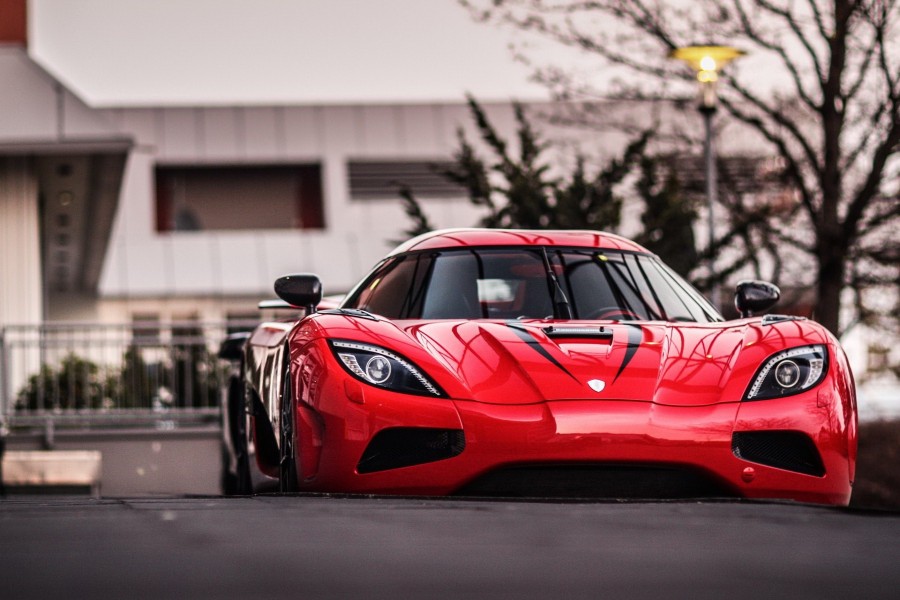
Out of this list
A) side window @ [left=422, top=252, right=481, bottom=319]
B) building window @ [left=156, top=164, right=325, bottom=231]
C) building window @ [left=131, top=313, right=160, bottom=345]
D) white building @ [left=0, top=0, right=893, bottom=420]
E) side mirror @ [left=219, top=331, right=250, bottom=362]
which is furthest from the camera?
building window @ [left=156, top=164, right=325, bottom=231]

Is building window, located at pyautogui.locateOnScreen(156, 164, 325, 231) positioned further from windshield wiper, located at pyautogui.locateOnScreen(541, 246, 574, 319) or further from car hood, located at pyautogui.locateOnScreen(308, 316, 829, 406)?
car hood, located at pyautogui.locateOnScreen(308, 316, 829, 406)

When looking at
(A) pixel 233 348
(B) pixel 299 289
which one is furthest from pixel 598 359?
(A) pixel 233 348

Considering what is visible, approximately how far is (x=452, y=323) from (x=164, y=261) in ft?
103

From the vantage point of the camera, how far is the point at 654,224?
15.1m

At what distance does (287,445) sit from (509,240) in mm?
1597

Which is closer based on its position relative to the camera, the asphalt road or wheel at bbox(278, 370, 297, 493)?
the asphalt road

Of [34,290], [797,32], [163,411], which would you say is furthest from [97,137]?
[797,32]

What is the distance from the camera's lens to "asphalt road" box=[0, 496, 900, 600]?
2596mm

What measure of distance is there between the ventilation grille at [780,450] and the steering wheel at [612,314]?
118 centimetres

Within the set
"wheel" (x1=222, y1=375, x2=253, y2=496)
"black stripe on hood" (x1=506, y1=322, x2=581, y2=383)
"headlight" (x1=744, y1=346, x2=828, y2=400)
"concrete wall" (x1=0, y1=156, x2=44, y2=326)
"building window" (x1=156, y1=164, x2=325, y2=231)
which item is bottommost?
"wheel" (x1=222, y1=375, x2=253, y2=496)

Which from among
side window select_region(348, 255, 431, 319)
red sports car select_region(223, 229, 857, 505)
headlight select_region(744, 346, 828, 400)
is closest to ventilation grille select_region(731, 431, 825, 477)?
red sports car select_region(223, 229, 857, 505)

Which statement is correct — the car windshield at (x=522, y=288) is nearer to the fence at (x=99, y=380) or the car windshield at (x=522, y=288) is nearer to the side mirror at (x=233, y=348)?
the side mirror at (x=233, y=348)

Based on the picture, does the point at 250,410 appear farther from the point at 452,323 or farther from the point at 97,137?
the point at 97,137

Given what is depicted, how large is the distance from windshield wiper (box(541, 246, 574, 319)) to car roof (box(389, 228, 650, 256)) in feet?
0.70
